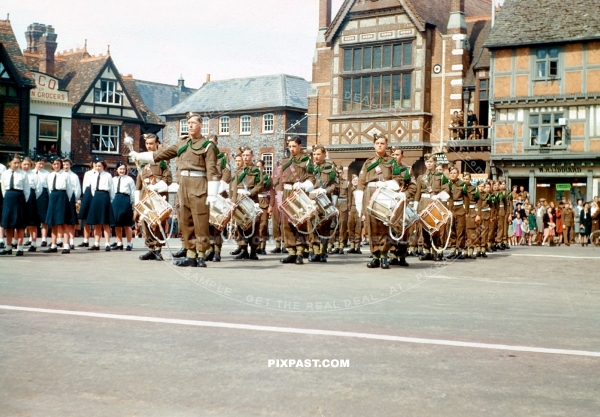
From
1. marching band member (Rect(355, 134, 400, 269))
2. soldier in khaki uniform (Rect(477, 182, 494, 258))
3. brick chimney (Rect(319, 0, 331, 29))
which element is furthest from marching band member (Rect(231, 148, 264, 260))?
brick chimney (Rect(319, 0, 331, 29))

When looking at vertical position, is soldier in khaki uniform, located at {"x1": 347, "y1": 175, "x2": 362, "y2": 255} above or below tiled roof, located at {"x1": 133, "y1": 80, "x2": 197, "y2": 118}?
below

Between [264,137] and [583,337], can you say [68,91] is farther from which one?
[583,337]

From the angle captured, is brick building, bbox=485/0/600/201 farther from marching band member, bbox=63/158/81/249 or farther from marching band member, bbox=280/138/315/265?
marching band member, bbox=63/158/81/249

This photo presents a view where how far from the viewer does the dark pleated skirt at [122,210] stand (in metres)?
19.3

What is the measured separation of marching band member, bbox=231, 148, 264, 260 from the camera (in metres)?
17.3

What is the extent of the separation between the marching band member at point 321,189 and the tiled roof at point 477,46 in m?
26.5

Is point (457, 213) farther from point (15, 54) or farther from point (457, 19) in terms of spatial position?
point (15, 54)

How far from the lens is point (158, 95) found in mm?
66625

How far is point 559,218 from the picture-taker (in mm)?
36562

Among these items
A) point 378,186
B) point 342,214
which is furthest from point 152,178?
point 342,214

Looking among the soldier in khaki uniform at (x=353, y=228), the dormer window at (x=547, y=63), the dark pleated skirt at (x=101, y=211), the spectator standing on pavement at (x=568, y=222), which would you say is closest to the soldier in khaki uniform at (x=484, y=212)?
the soldier in khaki uniform at (x=353, y=228)

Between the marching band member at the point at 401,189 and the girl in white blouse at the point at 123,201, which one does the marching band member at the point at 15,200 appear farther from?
the marching band member at the point at 401,189

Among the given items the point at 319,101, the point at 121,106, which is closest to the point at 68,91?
the point at 121,106

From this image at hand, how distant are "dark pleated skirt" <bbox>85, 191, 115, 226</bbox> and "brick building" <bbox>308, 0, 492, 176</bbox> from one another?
2558 centimetres
